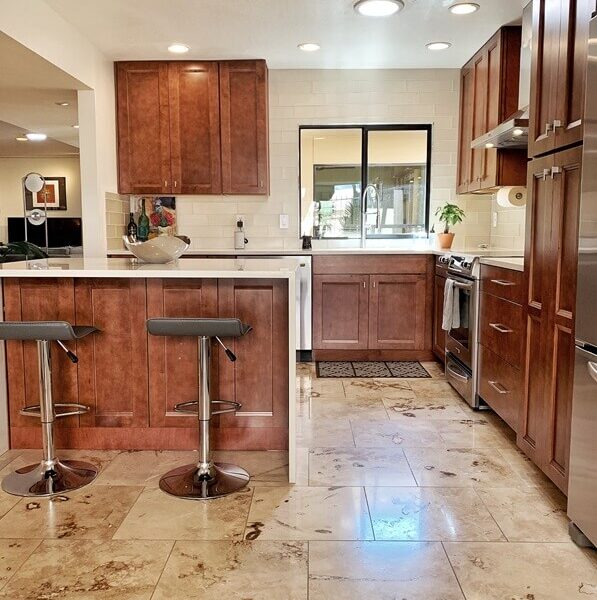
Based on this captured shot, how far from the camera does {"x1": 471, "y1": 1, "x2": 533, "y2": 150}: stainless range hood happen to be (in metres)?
3.35

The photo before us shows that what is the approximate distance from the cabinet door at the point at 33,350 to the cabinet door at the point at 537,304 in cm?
213

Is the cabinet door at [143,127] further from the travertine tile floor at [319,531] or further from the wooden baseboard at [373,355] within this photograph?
the travertine tile floor at [319,531]

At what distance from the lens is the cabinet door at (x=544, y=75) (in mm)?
2418

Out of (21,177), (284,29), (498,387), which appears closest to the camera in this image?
(498,387)

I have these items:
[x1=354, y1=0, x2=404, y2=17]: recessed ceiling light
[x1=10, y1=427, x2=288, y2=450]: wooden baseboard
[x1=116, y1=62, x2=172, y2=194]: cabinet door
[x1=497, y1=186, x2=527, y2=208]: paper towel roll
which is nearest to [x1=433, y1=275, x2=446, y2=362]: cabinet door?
[x1=497, y1=186, x2=527, y2=208]: paper towel roll

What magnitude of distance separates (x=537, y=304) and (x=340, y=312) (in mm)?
2403

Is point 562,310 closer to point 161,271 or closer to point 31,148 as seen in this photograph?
point 161,271

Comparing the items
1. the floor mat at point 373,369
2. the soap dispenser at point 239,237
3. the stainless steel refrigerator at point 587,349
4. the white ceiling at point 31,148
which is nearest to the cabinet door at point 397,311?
the floor mat at point 373,369

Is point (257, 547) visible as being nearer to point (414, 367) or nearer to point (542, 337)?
point (542, 337)

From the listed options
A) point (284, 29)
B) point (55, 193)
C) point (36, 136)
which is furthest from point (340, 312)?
point (55, 193)

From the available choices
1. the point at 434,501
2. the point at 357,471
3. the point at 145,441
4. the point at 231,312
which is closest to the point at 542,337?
the point at 434,501

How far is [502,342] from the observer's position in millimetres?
3150

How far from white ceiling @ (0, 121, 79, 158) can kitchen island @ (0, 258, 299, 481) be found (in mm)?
5925

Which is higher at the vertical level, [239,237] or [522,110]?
[522,110]
